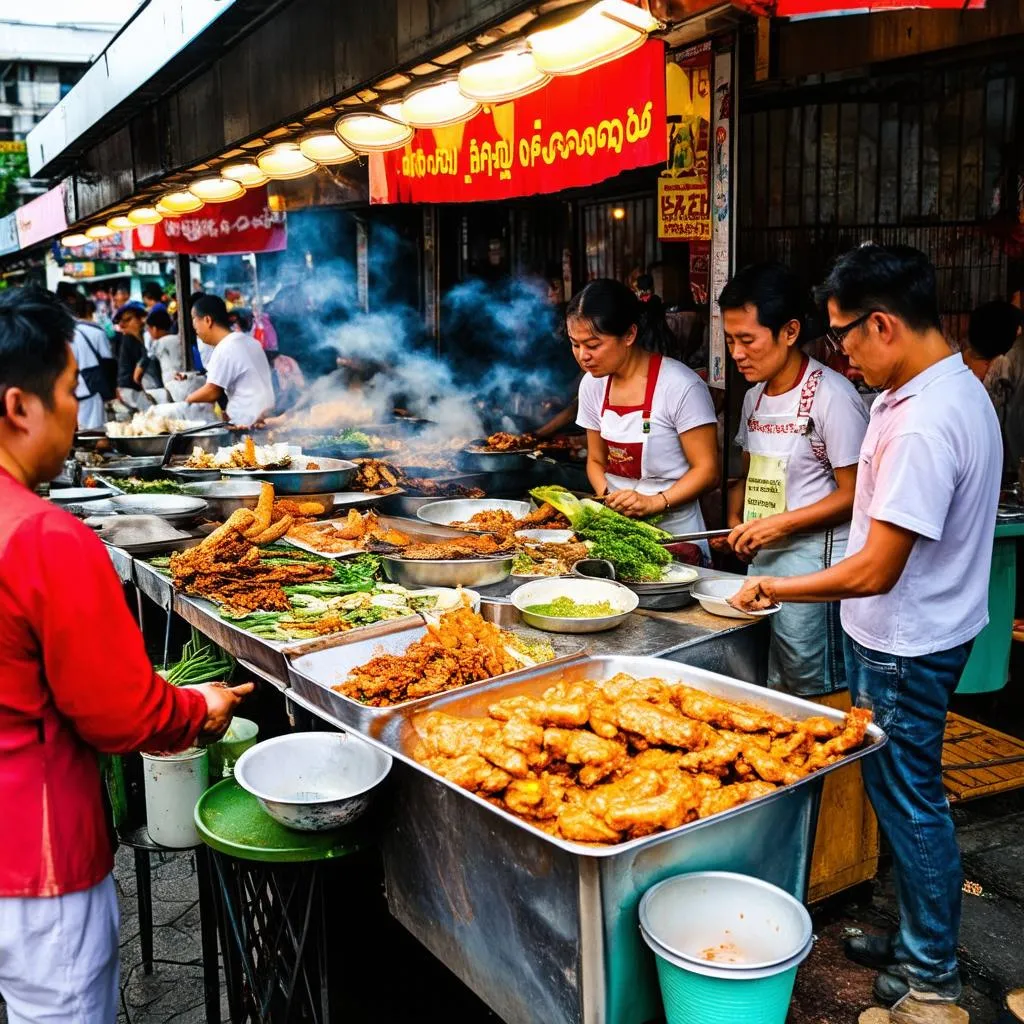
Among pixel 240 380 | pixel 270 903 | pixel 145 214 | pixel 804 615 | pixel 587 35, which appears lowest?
pixel 270 903

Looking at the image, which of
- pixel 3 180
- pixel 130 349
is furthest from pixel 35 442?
pixel 3 180

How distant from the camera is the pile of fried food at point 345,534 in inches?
164

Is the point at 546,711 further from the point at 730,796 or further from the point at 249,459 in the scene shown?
the point at 249,459

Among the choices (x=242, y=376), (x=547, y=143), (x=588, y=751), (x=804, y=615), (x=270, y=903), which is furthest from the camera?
(x=242, y=376)

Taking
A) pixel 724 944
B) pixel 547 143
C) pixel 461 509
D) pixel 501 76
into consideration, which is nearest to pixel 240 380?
pixel 547 143

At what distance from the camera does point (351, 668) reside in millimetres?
2893

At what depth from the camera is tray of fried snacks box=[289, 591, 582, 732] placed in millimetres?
2613

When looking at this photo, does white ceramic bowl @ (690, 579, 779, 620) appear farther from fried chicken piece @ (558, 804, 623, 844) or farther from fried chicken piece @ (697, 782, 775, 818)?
fried chicken piece @ (558, 804, 623, 844)

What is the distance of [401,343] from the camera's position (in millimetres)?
11805

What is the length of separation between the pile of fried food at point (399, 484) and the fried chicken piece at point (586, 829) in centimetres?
353

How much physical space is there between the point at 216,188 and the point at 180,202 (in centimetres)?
117

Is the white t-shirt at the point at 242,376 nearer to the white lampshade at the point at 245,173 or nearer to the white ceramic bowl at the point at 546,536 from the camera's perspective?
the white lampshade at the point at 245,173

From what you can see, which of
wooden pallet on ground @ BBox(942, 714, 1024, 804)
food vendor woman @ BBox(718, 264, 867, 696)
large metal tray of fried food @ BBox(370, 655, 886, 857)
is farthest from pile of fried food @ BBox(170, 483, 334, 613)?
wooden pallet on ground @ BBox(942, 714, 1024, 804)

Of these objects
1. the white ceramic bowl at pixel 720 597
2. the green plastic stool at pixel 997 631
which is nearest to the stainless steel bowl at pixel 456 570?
the white ceramic bowl at pixel 720 597
